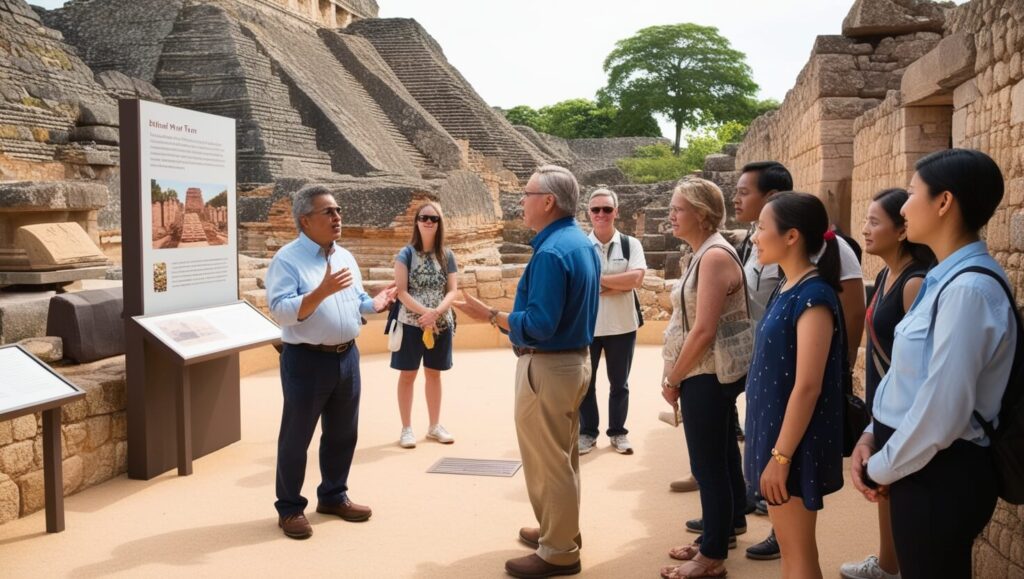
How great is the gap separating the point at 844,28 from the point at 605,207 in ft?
16.6

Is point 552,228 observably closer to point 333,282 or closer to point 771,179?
point 333,282

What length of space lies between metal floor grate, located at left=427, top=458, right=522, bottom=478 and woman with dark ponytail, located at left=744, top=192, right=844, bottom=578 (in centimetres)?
260

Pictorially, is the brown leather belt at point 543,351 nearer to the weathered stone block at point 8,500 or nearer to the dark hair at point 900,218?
the dark hair at point 900,218

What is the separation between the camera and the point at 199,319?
18.1 feet

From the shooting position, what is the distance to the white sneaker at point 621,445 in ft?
19.1

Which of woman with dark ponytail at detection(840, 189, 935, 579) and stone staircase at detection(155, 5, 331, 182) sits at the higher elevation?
stone staircase at detection(155, 5, 331, 182)

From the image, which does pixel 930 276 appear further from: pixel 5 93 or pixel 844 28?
pixel 5 93

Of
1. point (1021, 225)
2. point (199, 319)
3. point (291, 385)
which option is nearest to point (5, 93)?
point (199, 319)

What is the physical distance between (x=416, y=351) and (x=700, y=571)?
9.28ft

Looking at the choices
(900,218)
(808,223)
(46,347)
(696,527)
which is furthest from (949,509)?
(46,347)

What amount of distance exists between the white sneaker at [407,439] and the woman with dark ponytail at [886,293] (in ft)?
9.86

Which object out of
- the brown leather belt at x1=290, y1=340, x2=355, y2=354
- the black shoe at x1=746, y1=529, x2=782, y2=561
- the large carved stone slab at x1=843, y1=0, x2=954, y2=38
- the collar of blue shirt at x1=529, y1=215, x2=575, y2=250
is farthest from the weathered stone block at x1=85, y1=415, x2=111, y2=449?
the large carved stone slab at x1=843, y1=0, x2=954, y2=38

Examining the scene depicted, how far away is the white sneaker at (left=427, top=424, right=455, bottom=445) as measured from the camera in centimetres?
610

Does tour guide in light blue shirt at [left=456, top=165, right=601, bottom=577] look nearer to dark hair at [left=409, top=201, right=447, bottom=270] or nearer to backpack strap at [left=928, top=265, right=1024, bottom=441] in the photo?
backpack strap at [left=928, top=265, right=1024, bottom=441]
